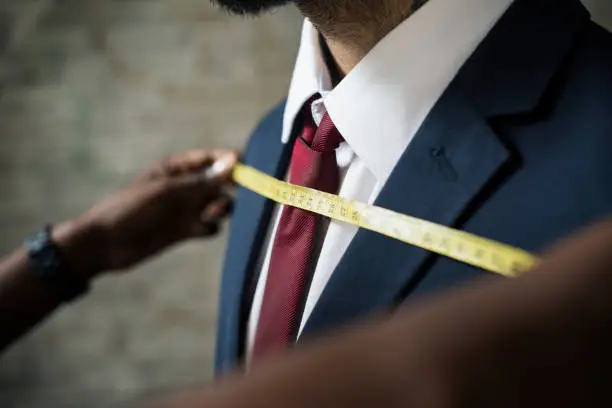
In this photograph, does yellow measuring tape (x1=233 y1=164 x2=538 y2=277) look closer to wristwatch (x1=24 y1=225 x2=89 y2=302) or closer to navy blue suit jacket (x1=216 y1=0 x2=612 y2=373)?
navy blue suit jacket (x1=216 y1=0 x2=612 y2=373)

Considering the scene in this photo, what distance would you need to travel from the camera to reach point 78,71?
4.12 feet

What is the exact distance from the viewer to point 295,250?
63 centimetres

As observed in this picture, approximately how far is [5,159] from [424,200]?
1.16 meters

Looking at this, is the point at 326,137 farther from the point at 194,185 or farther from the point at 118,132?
the point at 118,132

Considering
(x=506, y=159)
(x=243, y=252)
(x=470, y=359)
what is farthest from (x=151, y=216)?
(x=470, y=359)

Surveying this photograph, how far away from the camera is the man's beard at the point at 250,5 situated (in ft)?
2.00

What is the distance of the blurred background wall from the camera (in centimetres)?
122

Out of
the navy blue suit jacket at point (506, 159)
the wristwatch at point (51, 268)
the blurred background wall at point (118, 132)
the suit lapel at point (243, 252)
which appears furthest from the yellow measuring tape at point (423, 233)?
the blurred background wall at point (118, 132)

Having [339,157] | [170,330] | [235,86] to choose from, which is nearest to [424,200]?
[339,157]

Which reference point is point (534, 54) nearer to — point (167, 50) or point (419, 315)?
point (419, 315)

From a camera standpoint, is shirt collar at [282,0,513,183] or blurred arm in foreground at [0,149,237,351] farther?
blurred arm in foreground at [0,149,237,351]

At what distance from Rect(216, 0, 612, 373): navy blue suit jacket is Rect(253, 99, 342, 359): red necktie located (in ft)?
0.24

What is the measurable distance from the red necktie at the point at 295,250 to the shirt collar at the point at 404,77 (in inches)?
1.8

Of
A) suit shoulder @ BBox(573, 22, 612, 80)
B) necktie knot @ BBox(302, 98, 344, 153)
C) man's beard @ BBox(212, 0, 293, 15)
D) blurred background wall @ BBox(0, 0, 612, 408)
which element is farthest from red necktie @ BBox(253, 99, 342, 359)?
blurred background wall @ BBox(0, 0, 612, 408)
